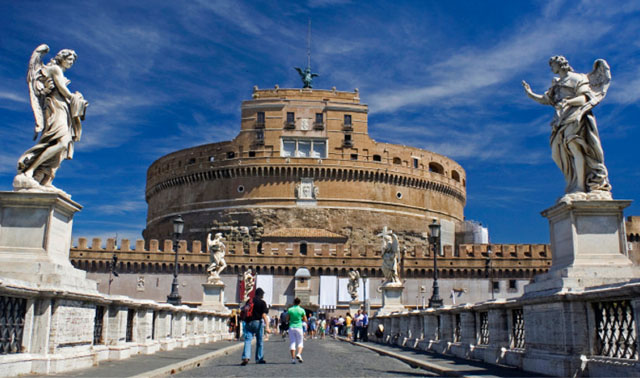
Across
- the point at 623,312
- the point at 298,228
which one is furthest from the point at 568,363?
the point at 298,228

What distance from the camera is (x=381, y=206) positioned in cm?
5719

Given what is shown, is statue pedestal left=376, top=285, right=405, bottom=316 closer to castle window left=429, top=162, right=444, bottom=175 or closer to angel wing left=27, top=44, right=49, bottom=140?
angel wing left=27, top=44, right=49, bottom=140

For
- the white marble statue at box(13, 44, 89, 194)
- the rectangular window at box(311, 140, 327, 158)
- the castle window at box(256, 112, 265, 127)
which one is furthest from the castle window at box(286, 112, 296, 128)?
the white marble statue at box(13, 44, 89, 194)

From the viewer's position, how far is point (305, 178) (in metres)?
56.2

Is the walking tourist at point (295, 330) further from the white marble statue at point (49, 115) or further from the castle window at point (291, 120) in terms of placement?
the castle window at point (291, 120)

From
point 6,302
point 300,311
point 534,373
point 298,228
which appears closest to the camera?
point 6,302

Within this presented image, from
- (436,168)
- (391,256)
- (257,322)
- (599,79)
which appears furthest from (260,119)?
(599,79)

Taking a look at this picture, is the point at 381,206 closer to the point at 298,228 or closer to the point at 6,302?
the point at 298,228

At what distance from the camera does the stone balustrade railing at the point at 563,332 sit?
5.19 metres

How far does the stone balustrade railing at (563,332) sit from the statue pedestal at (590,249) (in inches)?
12.4

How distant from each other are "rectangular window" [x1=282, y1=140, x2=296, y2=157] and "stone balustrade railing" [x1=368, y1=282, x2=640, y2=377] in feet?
158

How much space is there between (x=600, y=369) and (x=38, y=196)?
18.7 ft

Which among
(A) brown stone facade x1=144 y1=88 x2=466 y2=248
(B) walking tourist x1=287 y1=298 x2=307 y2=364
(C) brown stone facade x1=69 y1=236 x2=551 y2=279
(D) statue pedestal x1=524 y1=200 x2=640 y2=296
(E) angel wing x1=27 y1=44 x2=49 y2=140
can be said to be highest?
(A) brown stone facade x1=144 y1=88 x2=466 y2=248

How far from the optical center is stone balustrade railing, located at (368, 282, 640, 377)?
519cm
